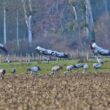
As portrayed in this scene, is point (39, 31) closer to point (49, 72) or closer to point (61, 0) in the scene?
point (61, 0)

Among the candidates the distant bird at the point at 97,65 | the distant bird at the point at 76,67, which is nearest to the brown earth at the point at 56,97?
the distant bird at the point at 76,67

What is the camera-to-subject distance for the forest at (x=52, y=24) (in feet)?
213

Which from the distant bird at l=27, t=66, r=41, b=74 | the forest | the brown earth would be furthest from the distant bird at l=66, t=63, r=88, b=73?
the forest

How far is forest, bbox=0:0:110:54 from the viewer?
2552 inches

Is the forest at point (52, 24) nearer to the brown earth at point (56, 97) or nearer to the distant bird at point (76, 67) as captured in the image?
the distant bird at point (76, 67)

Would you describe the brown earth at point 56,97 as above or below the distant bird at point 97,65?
below

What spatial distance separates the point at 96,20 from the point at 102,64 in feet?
129

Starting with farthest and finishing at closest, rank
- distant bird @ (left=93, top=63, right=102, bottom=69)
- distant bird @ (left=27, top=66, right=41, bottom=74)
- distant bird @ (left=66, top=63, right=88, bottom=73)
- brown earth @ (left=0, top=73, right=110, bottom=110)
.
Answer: distant bird @ (left=93, top=63, right=102, bottom=69)
distant bird @ (left=66, top=63, right=88, bottom=73)
distant bird @ (left=27, top=66, right=41, bottom=74)
brown earth @ (left=0, top=73, right=110, bottom=110)

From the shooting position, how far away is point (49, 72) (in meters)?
34.7

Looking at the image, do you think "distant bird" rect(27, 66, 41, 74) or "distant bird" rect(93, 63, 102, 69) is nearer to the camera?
"distant bird" rect(27, 66, 41, 74)

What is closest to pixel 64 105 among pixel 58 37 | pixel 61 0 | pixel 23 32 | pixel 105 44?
pixel 105 44

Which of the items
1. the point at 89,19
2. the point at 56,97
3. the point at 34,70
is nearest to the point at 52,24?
the point at 89,19

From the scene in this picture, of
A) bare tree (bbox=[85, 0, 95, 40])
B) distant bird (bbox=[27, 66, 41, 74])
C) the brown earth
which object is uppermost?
bare tree (bbox=[85, 0, 95, 40])

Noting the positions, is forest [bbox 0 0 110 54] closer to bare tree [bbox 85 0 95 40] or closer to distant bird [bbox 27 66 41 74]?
bare tree [bbox 85 0 95 40]
